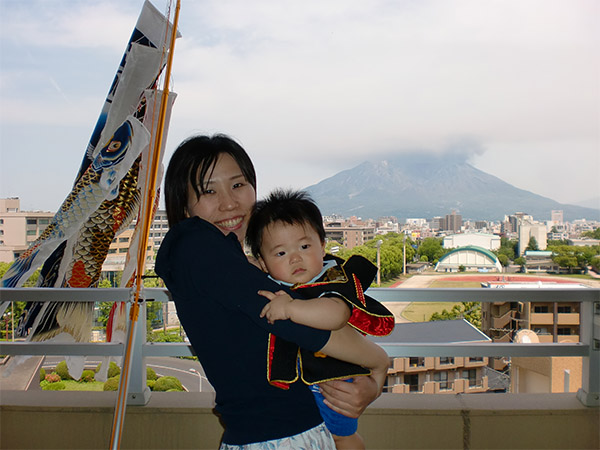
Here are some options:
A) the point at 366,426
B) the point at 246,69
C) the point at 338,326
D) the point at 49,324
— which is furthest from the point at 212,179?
the point at 246,69

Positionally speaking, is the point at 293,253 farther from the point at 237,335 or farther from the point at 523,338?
the point at 523,338

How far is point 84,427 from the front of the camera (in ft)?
5.57

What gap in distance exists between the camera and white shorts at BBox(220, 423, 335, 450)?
79 centimetres

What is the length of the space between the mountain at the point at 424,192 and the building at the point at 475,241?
14396 millimetres

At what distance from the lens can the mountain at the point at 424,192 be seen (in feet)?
157

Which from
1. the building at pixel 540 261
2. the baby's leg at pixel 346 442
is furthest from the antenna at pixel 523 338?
the building at pixel 540 261

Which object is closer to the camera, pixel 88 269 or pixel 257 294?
pixel 257 294

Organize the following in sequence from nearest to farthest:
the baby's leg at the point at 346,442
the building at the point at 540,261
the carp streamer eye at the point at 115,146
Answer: the baby's leg at the point at 346,442, the carp streamer eye at the point at 115,146, the building at the point at 540,261

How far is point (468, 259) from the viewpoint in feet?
75.5

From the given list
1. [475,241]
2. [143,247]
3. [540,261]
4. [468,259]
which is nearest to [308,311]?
[143,247]

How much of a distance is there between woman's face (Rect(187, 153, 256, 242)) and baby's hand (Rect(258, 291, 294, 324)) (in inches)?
12.4

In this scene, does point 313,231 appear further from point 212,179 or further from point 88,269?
point 88,269

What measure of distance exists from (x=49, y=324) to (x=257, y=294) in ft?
5.44

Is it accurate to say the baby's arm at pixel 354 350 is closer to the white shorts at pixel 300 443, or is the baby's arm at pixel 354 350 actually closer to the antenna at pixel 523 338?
the white shorts at pixel 300 443
